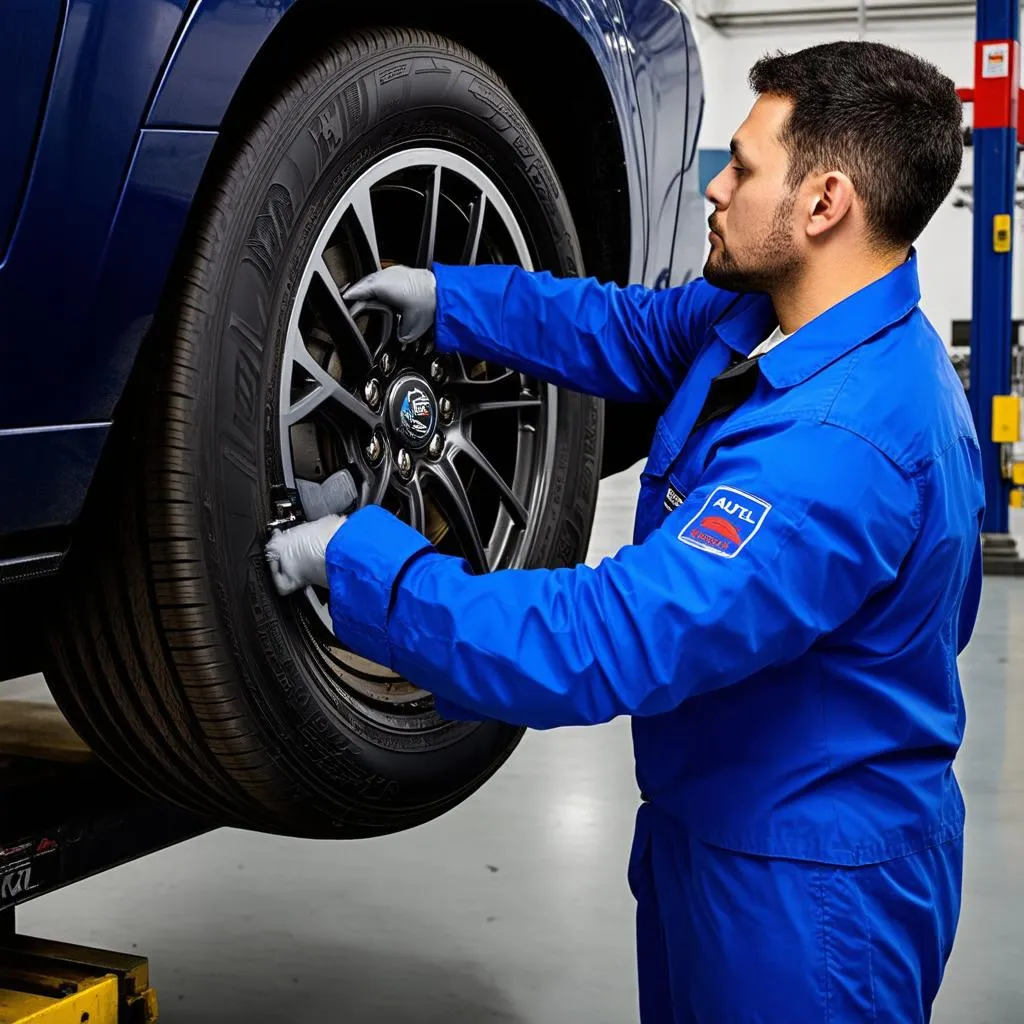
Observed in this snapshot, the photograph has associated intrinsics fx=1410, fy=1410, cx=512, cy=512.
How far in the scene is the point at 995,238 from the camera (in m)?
6.10

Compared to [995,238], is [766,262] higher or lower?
lower

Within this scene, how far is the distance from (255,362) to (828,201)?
59 cm

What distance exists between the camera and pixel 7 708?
5.77ft

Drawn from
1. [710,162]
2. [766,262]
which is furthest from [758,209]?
[710,162]

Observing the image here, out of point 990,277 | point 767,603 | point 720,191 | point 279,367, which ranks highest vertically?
point 990,277

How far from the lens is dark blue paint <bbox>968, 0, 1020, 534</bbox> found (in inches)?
239

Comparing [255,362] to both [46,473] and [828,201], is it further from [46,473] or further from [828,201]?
[828,201]

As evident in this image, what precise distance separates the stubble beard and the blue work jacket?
0.07 m

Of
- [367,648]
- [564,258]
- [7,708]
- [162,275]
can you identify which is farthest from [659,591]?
[7,708]

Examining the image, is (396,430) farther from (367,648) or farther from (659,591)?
(659,591)

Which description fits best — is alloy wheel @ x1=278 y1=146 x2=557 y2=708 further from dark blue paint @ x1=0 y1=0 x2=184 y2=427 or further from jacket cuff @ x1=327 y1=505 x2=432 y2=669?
dark blue paint @ x1=0 y1=0 x2=184 y2=427

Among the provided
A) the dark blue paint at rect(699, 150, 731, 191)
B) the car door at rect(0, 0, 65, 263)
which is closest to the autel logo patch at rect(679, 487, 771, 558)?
the car door at rect(0, 0, 65, 263)

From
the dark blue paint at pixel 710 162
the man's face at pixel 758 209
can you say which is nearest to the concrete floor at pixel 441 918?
the man's face at pixel 758 209

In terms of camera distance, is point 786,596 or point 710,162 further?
point 710,162
